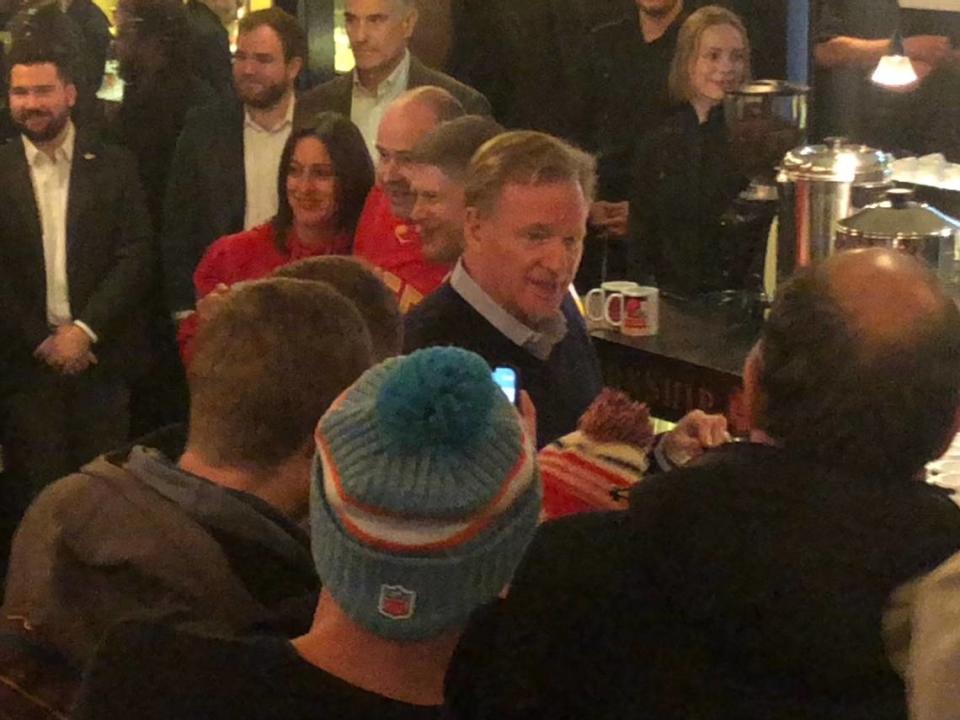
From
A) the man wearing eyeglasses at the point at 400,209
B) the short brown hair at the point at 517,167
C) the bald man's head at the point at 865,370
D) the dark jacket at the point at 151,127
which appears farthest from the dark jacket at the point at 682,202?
the bald man's head at the point at 865,370

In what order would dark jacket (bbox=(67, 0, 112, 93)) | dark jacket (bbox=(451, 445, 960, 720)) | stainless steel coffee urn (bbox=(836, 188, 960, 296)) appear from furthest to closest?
dark jacket (bbox=(67, 0, 112, 93)) < stainless steel coffee urn (bbox=(836, 188, 960, 296)) < dark jacket (bbox=(451, 445, 960, 720))

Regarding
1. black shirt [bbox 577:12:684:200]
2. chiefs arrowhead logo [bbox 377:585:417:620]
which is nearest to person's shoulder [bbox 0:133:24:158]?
black shirt [bbox 577:12:684:200]

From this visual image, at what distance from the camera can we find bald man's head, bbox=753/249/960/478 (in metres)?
1.21

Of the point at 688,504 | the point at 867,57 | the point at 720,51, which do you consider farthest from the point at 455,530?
the point at 867,57

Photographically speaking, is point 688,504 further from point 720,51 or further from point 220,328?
point 720,51

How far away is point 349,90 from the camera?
382 centimetres

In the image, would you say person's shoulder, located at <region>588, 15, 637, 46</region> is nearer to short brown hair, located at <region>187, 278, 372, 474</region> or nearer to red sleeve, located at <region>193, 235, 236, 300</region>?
red sleeve, located at <region>193, 235, 236, 300</region>

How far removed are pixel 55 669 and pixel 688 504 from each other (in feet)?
2.16

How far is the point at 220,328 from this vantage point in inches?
58.8

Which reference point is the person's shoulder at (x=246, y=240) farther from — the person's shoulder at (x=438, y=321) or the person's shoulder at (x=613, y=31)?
the person's shoulder at (x=613, y=31)

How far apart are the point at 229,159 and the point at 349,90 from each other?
1.28ft

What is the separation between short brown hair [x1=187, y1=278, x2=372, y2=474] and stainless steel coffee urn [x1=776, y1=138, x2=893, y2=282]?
4.59 ft

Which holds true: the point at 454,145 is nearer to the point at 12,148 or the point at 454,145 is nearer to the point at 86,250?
the point at 86,250

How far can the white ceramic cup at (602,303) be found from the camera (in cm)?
290
